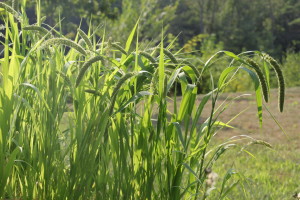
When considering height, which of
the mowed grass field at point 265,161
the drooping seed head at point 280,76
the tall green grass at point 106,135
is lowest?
the mowed grass field at point 265,161

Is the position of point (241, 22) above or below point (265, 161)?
above

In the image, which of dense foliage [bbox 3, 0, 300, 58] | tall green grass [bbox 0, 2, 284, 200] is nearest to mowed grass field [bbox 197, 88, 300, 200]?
tall green grass [bbox 0, 2, 284, 200]

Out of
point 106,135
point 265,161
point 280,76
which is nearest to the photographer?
point 280,76

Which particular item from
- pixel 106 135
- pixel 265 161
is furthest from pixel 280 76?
pixel 265 161

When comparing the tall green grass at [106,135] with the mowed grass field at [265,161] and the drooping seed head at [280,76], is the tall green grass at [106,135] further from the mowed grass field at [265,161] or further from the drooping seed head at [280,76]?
the mowed grass field at [265,161]

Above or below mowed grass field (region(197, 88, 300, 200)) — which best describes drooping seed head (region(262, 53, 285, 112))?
above

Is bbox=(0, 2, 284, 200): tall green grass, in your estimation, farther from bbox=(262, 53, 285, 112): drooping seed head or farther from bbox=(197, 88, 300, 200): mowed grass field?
bbox=(197, 88, 300, 200): mowed grass field

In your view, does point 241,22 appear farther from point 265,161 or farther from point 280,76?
point 280,76

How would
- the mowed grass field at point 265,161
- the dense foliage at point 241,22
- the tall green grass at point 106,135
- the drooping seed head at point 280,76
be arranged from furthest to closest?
the dense foliage at point 241,22
the mowed grass field at point 265,161
the tall green grass at point 106,135
the drooping seed head at point 280,76

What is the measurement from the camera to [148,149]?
214 centimetres

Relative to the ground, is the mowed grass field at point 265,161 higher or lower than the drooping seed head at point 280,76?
lower

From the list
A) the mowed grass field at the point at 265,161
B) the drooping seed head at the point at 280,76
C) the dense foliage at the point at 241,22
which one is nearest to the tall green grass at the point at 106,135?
the drooping seed head at the point at 280,76

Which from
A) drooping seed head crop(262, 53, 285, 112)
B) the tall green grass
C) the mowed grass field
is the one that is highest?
drooping seed head crop(262, 53, 285, 112)

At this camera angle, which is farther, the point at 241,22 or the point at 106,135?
the point at 241,22
